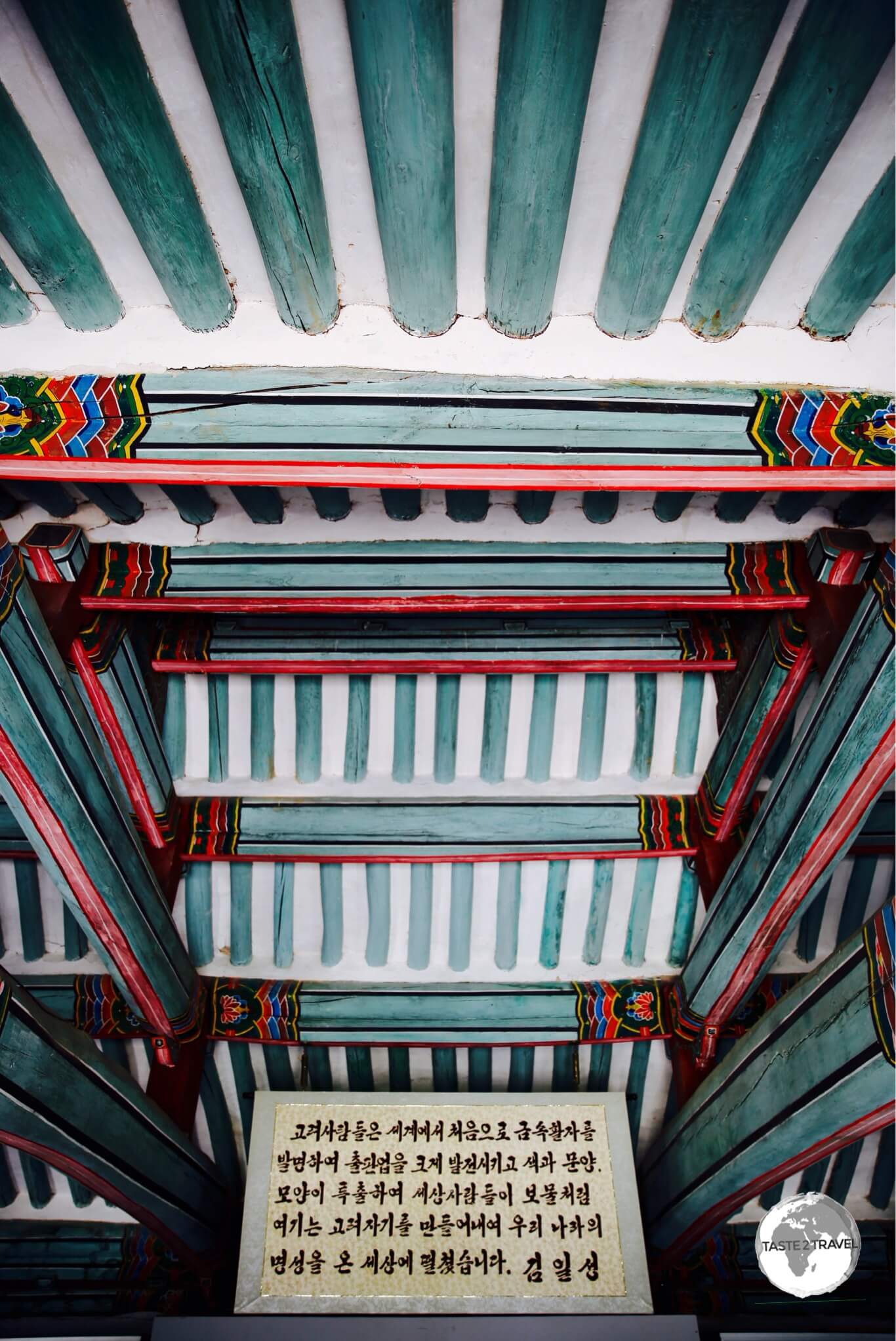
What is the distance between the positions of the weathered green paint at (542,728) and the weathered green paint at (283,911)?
1380mm

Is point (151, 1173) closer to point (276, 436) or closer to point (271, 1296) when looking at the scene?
point (271, 1296)

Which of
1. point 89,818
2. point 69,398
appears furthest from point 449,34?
point 89,818

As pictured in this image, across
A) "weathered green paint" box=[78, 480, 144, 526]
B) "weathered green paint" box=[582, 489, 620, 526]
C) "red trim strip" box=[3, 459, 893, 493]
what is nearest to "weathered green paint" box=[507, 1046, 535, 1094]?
"weathered green paint" box=[582, 489, 620, 526]


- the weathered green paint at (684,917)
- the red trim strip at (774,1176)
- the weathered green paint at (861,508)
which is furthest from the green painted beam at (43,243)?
the weathered green paint at (684,917)

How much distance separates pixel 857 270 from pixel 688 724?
2.67 metres

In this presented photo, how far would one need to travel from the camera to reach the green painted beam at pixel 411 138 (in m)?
1.29

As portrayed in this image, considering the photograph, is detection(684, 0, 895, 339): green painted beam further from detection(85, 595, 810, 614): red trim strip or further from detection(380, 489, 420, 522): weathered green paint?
detection(85, 595, 810, 614): red trim strip

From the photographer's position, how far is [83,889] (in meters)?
3.05

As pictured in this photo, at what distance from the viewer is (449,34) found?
4.29ft

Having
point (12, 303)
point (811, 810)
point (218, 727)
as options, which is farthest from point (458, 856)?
point (12, 303)


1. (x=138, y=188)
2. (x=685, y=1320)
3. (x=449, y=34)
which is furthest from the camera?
(x=685, y=1320)

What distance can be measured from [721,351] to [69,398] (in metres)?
1.52

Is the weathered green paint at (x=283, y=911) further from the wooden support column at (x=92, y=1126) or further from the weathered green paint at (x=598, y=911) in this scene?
the weathered green paint at (x=598, y=911)

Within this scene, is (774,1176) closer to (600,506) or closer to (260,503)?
(600,506)
